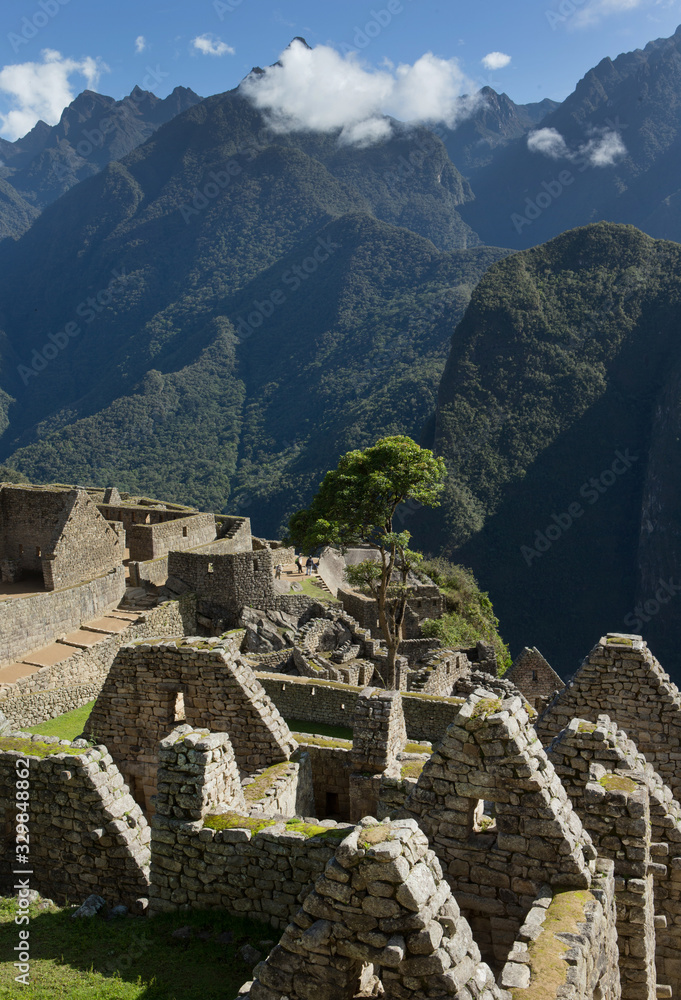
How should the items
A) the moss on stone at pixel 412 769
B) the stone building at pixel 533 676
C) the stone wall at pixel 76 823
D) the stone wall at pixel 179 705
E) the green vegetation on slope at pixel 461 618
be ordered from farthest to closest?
the green vegetation on slope at pixel 461 618, the stone building at pixel 533 676, the moss on stone at pixel 412 769, the stone wall at pixel 179 705, the stone wall at pixel 76 823

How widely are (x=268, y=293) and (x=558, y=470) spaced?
80.1m

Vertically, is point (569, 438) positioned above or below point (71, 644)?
above

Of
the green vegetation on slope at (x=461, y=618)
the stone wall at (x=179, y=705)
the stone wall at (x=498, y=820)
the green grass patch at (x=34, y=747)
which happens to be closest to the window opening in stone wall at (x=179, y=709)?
the stone wall at (x=179, y=705)

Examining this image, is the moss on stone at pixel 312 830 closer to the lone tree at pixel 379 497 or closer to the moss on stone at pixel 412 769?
the moss on stone at pixel 412 769

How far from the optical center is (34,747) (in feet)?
17.5

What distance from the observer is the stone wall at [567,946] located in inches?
122

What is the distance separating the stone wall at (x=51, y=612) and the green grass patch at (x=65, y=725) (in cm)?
296

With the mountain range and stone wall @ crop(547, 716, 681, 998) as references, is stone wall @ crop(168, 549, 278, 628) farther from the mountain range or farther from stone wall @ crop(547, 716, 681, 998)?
the mountain range

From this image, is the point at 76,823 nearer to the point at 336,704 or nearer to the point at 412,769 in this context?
the point at 412,769

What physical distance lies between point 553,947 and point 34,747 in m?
3.90

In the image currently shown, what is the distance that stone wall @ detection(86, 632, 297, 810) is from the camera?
5.84 metres

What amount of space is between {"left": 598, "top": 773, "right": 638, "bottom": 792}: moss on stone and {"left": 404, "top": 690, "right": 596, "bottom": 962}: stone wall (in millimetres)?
633

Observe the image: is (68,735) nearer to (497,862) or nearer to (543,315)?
(497,862)

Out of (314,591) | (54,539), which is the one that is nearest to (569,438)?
(314,591)
